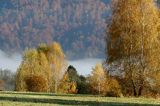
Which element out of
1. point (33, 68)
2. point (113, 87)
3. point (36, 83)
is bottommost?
point (113, 87)

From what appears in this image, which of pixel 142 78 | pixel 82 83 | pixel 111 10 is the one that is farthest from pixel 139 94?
pixel 82 83

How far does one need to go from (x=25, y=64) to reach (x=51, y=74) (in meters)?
6.81

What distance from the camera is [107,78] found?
5534cm

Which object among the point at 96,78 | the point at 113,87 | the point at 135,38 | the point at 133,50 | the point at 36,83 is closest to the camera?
the point at 135,38

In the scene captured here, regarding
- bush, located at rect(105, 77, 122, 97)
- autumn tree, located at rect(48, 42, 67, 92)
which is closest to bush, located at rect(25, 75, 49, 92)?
autumn tree, located at rect(48, 42, 67, 92)

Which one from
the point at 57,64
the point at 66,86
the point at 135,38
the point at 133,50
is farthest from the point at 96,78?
the point at 135,38

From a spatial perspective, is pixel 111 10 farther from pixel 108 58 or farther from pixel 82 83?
pixel 82 83

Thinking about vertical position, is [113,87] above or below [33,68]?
below

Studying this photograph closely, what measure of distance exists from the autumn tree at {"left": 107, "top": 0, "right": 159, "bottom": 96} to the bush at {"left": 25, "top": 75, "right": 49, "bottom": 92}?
2363 inches

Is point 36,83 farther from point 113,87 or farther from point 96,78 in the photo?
point 113,87

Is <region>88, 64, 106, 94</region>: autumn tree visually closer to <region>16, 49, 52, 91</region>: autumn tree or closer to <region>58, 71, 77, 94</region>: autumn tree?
<region>58, 71, 77, 94</region>: autumn tree

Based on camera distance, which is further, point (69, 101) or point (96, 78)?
point (96, 78)

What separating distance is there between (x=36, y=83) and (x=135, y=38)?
6302 cm

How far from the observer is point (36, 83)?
11450 centimetres
